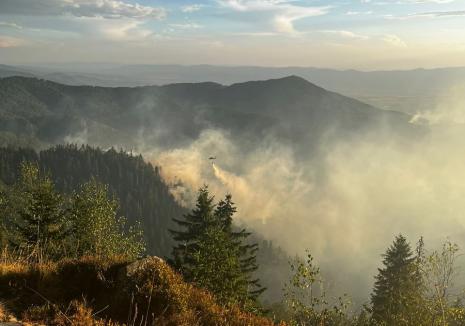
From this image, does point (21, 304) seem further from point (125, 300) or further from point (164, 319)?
point (164, 319)

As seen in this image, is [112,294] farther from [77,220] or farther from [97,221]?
[77,220]

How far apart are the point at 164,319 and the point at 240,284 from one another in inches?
762

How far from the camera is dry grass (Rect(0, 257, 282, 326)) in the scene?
1034 cm

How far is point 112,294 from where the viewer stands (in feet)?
37.6

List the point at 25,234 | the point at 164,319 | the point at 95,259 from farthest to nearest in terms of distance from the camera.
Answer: the point at 25,234, the point at 95,259, the point at 164,319

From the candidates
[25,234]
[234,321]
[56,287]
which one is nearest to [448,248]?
[234,321]

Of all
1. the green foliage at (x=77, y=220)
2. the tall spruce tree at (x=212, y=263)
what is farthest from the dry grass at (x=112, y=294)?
the green foliage at (x=77, y=220)

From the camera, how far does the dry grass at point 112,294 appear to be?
1034 centimetres

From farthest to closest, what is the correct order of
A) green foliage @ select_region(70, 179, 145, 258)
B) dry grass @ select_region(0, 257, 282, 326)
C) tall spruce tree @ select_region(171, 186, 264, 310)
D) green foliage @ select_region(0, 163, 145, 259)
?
green foliage @ select_region(0, 163, 145, 259), green foliage @ select_region(70, 179, 145, 258), tall spruce tree @ select_region(171, 186, 264, 310), dry grass @ select_region(0, 257, 282, 326)

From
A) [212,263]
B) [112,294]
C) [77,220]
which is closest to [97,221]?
[77,220]

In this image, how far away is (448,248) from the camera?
597 inches

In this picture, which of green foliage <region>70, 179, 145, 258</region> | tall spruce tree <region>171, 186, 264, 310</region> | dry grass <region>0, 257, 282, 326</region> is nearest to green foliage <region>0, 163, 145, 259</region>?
green foliage <region>70, 179, 145, 258</region>

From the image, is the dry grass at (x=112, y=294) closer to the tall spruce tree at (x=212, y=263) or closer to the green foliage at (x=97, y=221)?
the tall spruce tree at (x=212, y=263)

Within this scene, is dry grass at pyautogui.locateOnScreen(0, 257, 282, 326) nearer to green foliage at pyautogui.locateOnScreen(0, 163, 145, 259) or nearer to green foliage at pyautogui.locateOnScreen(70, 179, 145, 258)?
green foliage at pyautogui.locateOnScreen(70, 179, 145, 258)
